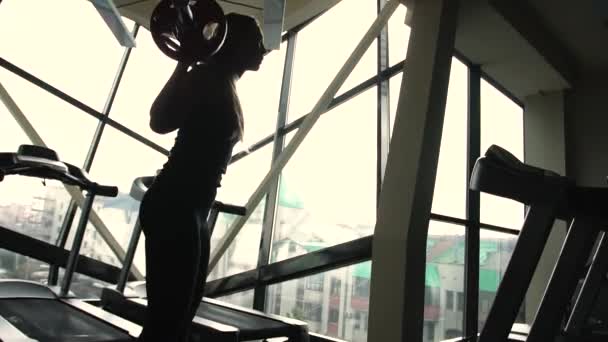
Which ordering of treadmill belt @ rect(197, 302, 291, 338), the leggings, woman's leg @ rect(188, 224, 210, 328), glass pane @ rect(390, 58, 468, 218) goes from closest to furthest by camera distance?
1. the leggings
2. woman's leg @ rect(188, 224, 210, 328)
3. treadmill belt @ rect(197, 302, 291, 338)
4. glass pane @ rect(390, 58, 468, 218)

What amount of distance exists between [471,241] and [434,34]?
2137 millimetres

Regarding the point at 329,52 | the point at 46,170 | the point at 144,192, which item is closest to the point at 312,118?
the point at 329,52

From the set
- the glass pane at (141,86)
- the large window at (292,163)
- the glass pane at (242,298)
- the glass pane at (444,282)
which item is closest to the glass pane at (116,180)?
the large window at (292,163)

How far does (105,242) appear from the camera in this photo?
4.21 m

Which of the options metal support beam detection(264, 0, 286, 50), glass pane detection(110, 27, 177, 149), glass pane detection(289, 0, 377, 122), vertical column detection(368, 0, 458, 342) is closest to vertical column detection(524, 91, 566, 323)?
glass pane detection(289, 0, 377, 122)

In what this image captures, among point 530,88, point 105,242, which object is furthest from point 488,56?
point 105,242

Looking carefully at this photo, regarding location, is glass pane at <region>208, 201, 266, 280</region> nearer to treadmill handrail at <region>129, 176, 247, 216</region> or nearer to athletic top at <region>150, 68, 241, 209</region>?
treadmill handrail at <region>129, 176, 247, 216</region>

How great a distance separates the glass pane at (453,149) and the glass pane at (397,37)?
0.63 ft

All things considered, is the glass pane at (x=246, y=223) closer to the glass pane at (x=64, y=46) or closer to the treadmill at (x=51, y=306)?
the glass pane at (x=64, y=46)

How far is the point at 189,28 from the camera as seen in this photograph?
150 cm

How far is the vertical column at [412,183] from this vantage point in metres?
2.80

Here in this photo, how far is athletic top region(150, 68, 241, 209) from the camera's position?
1.45 m

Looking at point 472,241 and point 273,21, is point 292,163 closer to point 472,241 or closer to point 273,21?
point 472,241

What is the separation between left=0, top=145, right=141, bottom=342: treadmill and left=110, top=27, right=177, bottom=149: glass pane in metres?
1.78
